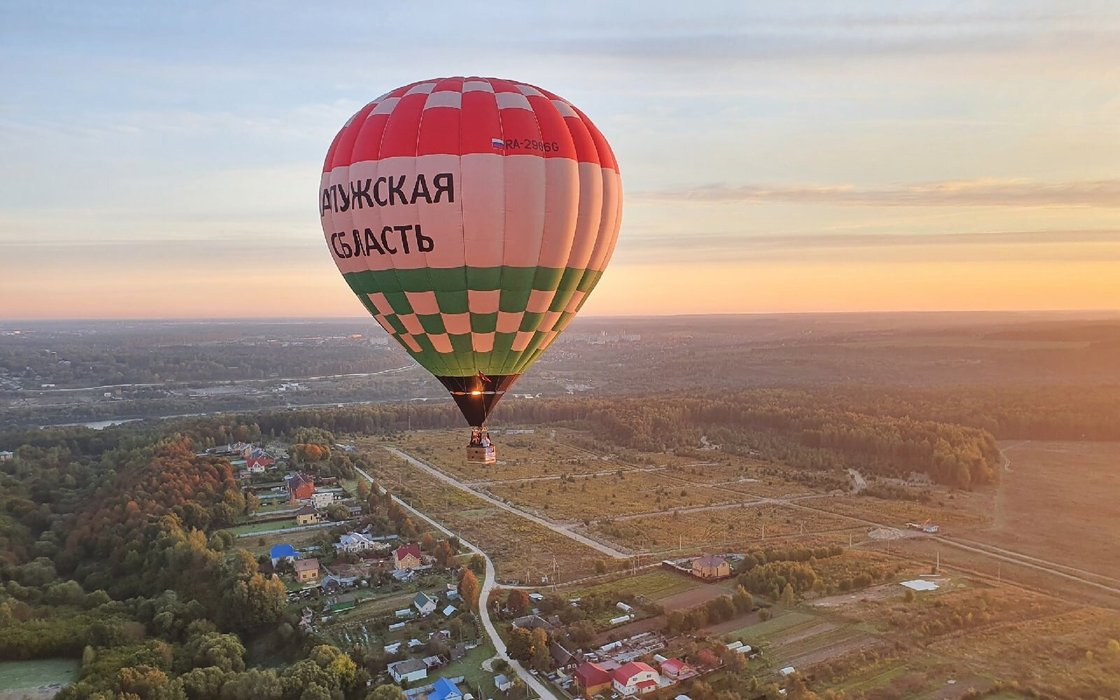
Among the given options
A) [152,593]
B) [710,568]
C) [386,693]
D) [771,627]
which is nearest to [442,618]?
[386,693]

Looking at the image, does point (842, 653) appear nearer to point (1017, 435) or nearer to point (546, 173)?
point (546, 173)

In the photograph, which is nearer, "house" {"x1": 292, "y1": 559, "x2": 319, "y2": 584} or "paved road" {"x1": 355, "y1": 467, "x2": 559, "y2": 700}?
"paved road" {"x1": 355, "y1": 467, "x2": 559, "y2": 700}

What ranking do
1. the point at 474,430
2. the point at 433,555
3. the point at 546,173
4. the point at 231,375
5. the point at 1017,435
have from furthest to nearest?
1. the point at 231,375
2. the point at 1017,435
3. the point at 433,555
4. the point at 474,430
5. the point at 546,173

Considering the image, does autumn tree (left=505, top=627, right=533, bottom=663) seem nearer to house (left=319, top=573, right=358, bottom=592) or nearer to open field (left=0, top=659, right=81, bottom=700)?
house (left=319, top=573, right=358, bottom=592)

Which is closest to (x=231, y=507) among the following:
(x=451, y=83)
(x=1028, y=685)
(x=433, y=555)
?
(x=433, y=555)

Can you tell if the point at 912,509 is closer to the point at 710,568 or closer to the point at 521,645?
the point at 710,568

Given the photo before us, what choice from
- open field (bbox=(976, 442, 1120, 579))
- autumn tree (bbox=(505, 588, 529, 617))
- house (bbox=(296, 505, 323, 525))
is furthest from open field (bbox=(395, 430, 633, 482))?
open field (bbox=(976, 442, 1120, 579))

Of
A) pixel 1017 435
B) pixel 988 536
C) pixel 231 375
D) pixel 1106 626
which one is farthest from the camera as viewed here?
pixel 231 375
